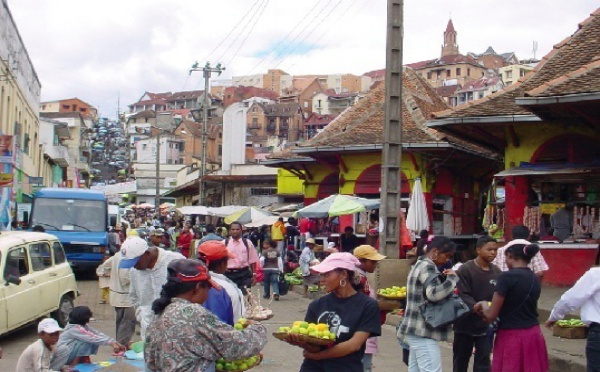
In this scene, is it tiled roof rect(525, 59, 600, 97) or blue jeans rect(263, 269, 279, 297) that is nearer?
tiled roof rect(525, 59, 600, 97)

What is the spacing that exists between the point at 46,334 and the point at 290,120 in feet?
333

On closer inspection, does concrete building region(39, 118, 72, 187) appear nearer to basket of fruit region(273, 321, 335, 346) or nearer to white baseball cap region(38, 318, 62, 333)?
white baseball cap region(38, 318, 62, 333)

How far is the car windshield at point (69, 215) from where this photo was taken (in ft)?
74.6

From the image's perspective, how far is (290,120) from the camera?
108875mm

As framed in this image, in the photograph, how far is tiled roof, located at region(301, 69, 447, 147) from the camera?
23.4 metres

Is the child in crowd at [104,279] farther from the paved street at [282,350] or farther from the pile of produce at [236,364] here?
the pile of produce at [236,364]

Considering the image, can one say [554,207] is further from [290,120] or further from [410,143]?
[290,120]

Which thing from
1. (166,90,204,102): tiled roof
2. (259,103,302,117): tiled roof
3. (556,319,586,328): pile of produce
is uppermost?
(166,90,204,102): tiled roof

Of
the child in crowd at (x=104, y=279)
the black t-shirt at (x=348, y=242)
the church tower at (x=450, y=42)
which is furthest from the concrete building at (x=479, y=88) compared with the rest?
the child in crowd at (x=104, y=279)

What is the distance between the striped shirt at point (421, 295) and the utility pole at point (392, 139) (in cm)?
793

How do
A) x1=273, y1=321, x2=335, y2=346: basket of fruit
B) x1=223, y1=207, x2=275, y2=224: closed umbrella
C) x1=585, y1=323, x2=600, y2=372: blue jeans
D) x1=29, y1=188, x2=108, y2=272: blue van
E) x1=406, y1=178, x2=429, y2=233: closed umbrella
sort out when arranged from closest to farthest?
1. x1=273, y1=321, x2=335, y2=346: basket of fruit
2. x1=585, y1=323, x2=600, y2=372: blue jeans
3. x1=406, y1=178, x2=429, y2=233: closed umbrella
4. x1=29, y1=188, x2=108, y2=272: blue van
5. x1=223, y1=207, x2=275, y2=224: closed umbrella

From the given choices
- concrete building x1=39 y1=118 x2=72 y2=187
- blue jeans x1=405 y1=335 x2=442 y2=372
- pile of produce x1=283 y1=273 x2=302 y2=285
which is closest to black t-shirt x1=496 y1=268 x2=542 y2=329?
blue jeans x1=405 y1=335 x2=442 y2=372

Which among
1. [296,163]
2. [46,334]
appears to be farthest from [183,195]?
[46,334]

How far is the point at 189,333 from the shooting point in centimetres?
442
